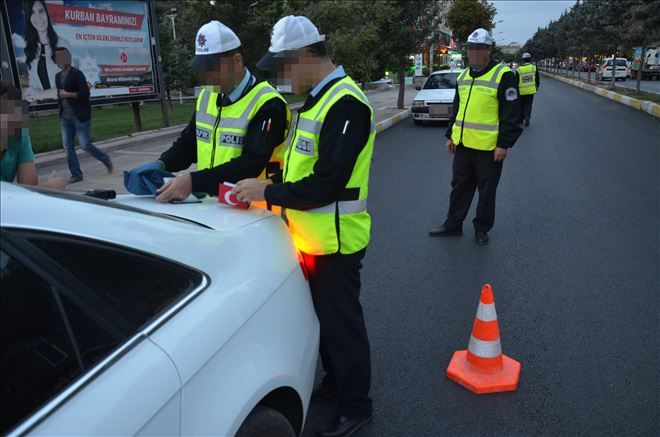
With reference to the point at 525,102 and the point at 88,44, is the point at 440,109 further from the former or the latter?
the point at 88,44

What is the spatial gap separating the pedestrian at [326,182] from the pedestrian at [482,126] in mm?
2984

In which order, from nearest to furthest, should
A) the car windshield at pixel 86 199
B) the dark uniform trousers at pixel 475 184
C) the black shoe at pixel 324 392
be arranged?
the car windshield at pixel 86 199 → the black shoe at pixel 324 392 → the dark uniform trousers at pixel 475 184

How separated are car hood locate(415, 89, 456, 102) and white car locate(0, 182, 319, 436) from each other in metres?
13.7

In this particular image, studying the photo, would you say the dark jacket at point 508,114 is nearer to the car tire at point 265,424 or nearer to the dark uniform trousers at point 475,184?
the dark uniform trousers at point 475,184

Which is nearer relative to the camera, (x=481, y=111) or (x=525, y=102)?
(x=481, y=111)

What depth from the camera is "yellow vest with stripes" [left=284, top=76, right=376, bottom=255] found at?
2234mm

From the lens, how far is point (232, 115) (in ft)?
8.61

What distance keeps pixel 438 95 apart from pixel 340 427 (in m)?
13.5

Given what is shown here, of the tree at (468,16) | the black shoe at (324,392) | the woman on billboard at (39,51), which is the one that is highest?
the tree at (468,16)

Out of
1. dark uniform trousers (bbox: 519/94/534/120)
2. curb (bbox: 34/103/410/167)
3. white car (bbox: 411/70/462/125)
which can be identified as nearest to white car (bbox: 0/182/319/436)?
dark uniform trousers (bbox: 519/94/534/120)

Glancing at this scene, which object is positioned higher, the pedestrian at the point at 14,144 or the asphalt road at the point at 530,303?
the pedestrian at the point at 14,144

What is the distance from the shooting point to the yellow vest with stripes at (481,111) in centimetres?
497

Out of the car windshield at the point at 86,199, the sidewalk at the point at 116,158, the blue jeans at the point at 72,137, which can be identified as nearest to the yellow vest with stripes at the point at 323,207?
the car windshield at the point at 86,199

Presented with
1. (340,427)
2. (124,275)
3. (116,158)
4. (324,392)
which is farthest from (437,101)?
(124,275)
